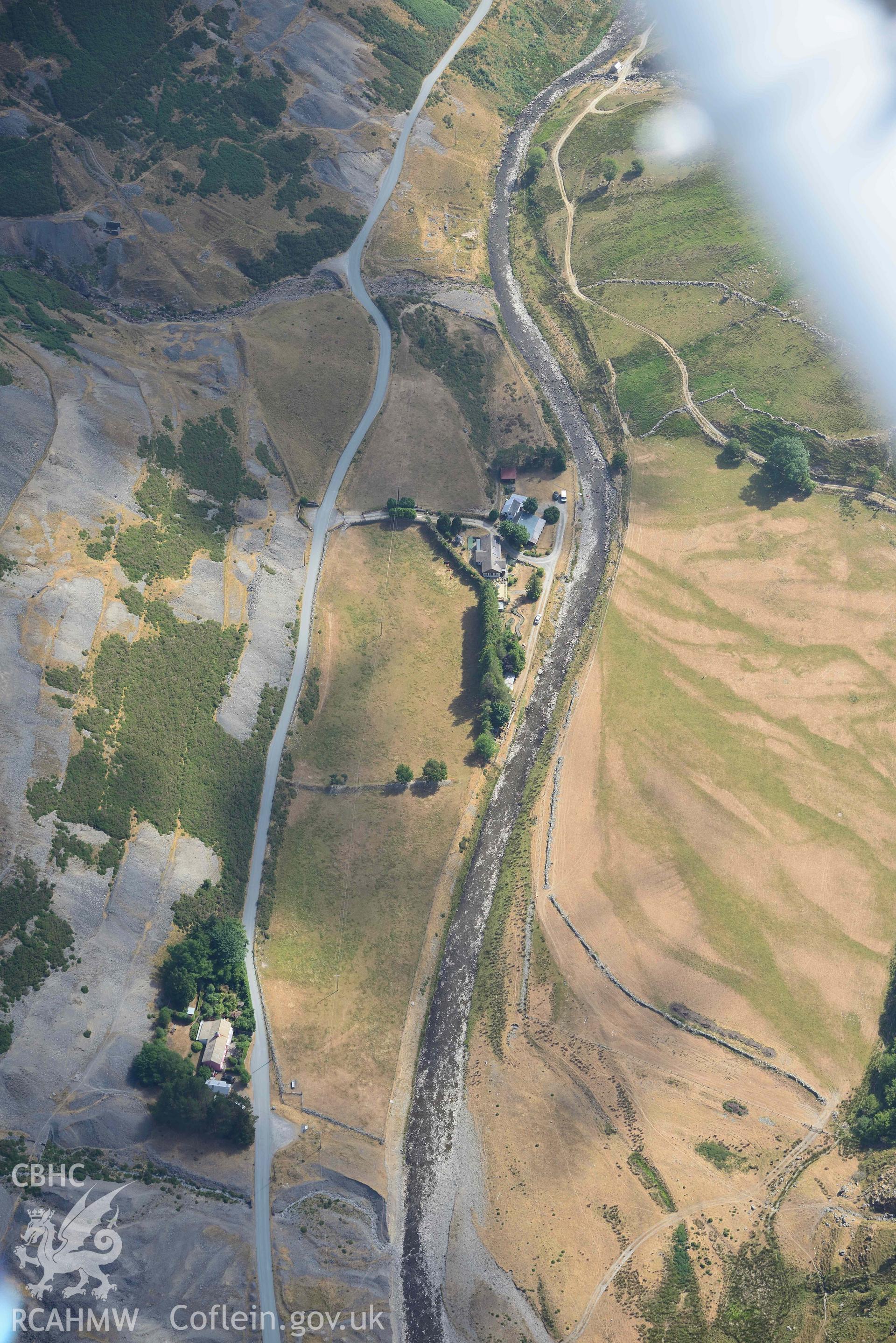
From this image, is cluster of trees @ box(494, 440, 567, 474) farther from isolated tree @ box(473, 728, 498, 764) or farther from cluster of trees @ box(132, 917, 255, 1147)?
cluster of trees @ box(132, 917, 255, 1147)

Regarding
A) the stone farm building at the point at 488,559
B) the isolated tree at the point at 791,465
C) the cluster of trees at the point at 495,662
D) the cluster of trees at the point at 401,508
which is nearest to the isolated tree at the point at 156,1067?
the cluster of trees at the point at 495,662

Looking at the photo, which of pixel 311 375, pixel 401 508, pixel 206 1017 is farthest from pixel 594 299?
pixel 206 1017

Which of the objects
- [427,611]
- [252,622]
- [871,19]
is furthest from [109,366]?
[871,19]

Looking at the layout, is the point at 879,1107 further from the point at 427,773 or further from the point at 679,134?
the point at 679,134

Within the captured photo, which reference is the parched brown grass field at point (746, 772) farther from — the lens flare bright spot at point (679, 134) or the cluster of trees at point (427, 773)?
the lens flare bright spot at point (679, 134)

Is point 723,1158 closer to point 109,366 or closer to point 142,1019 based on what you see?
point 142,1019

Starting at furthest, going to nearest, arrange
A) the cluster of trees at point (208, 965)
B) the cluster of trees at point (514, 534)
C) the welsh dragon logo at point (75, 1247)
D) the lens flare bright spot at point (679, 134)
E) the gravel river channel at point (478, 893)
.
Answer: the lens flare bright spot at point (679, 134) < the cluster of trees at point (514, 534) < the cluster of trees at point (208, 965) < the gravel river channel at point (478, 893) < the welsh dragon logo at point (75, 1247)
